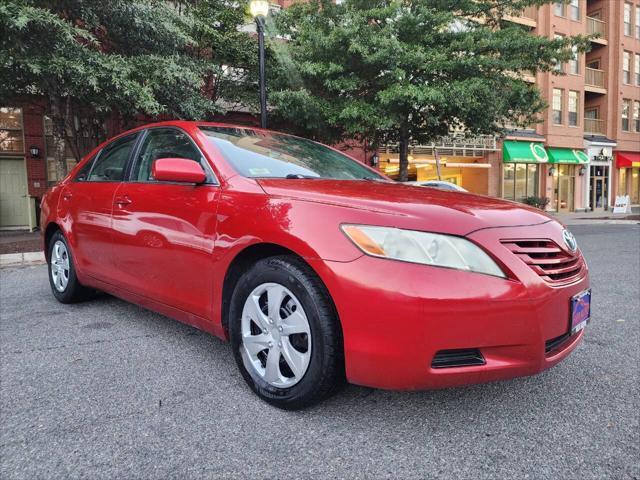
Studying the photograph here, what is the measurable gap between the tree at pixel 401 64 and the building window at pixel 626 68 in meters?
21.2

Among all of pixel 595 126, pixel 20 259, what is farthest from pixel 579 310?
pixel 595 126

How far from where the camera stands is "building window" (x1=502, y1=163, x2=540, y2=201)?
25.3 meters

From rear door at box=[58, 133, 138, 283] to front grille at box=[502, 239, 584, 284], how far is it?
2711 mm

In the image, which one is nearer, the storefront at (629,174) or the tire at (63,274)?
the tire at (63,274)

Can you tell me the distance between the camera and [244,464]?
1.76m

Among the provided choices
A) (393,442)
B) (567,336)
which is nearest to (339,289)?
(393,442)

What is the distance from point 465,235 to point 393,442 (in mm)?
928

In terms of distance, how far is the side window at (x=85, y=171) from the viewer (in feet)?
12.9

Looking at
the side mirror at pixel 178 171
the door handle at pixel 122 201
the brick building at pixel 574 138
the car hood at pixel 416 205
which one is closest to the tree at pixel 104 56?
the door handle at pixel 122 201

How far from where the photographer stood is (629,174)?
31.8m

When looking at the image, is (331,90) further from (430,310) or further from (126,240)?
(430,310)

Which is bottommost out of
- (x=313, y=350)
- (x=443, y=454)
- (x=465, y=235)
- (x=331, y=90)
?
(x=443, y=454)

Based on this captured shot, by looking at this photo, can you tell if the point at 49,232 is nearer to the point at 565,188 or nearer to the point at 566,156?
the point at 566,156

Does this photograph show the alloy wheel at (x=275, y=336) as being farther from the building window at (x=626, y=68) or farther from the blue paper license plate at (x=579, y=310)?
the building window at (x=626, y=68)
